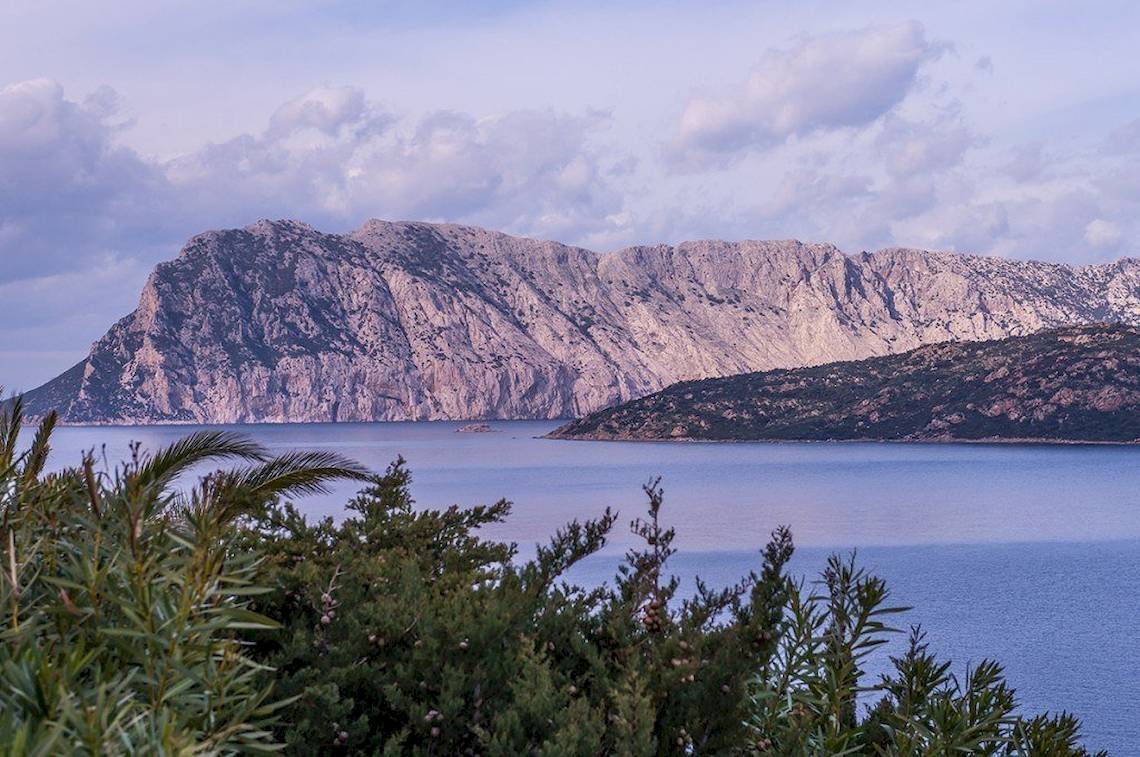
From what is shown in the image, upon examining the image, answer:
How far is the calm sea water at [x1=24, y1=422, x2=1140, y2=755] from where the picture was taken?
4225 cm

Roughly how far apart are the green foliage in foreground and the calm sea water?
7.20m

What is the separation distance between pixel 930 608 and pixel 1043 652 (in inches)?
345

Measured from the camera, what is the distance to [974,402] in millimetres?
173875

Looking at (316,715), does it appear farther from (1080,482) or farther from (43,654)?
(1080,482)

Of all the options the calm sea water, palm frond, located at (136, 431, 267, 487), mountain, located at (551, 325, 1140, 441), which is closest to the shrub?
palm frond, located at (136, 431, 267, 487)

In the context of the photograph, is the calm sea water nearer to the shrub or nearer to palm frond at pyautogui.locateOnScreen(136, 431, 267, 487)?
palm frond at pyautogui.locateOnScreen(136, 431, 267, 487)

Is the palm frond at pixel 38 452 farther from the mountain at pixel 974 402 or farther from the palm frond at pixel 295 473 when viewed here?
the mountain at pixel 974 402

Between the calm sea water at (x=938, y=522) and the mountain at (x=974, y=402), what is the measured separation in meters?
6.78

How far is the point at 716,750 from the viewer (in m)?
7.55

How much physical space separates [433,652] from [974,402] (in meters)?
176

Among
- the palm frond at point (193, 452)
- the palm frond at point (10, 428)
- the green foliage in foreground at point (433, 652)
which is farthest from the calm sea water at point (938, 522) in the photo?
the green foliage in foreground at point (433, 652)

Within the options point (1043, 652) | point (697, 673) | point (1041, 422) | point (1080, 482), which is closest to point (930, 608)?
point (1043, 652)

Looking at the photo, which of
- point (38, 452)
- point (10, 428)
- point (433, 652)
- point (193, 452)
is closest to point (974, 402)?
point (193, 452)

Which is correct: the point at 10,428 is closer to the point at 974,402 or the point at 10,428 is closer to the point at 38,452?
the point at 38,452
